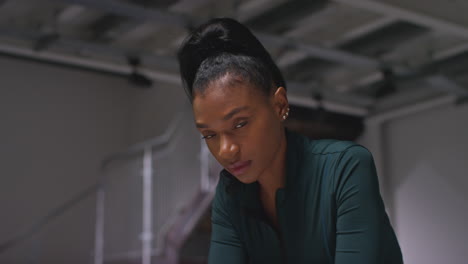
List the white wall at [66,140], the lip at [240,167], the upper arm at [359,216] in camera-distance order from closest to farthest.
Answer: the upper arm at [359,216] → the lip at [240,167] → the white wall at [66,140]

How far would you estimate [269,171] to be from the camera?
4.58 ft

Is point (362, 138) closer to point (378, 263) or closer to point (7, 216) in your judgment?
point (7, 216)

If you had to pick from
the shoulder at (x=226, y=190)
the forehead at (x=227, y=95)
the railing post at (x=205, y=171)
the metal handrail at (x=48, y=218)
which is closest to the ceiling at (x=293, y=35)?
the railing post at (x=205, y=171)

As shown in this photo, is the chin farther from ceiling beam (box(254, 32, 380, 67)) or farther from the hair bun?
ceiling beam (box(254, 32, 380, 67))

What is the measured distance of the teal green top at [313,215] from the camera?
1.23m

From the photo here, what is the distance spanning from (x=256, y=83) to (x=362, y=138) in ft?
32.0

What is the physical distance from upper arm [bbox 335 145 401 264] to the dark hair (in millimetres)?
247

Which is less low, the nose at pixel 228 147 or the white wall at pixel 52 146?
the white wall at pixel 52 146

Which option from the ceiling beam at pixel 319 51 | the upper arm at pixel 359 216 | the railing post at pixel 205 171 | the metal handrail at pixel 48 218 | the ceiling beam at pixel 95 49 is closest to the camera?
the upper arm at pixel 359 216

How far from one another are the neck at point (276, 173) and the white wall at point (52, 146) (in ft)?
31.0

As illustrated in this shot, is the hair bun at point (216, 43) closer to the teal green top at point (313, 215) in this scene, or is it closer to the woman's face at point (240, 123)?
the woman's face at point (240, 123)

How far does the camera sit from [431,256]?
31.7ft

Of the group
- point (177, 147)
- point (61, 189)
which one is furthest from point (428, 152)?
point (61, 189)

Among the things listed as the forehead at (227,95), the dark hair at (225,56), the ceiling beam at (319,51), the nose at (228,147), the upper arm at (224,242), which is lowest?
the upper arm at (224,242)
